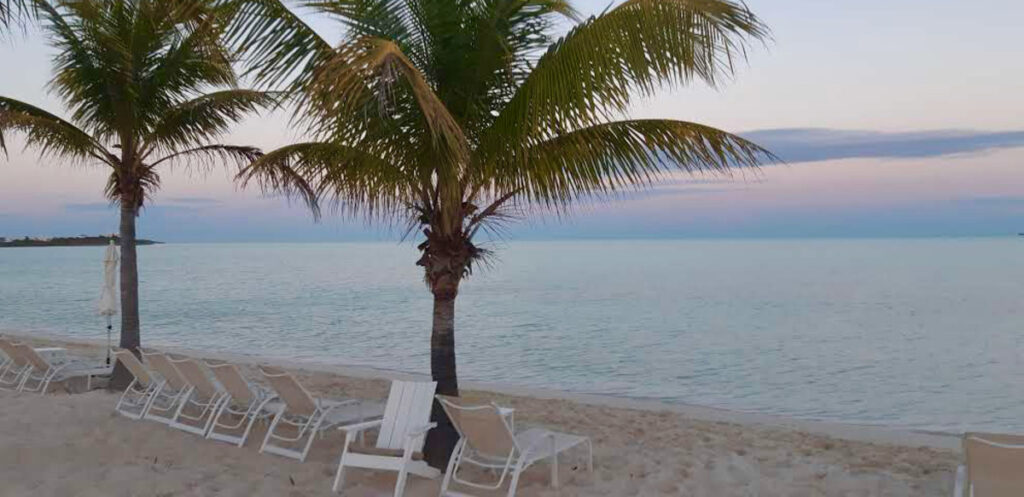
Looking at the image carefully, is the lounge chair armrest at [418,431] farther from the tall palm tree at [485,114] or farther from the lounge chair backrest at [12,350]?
the lounge chair backrest at [12,350]

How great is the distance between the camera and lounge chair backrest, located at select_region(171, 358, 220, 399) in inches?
266

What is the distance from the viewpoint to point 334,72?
434 centimetres

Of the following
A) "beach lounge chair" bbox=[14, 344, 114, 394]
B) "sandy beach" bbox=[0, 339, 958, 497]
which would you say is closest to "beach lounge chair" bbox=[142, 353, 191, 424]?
"sandy beach" bbox=[0, 339, 958, 497]

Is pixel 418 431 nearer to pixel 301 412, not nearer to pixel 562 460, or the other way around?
pixel 562 460

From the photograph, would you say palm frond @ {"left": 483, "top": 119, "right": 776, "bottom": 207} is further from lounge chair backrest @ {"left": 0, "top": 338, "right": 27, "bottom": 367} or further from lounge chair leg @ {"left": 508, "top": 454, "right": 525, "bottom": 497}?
lounge chair backrest @ {"left": 0, "top": 338, "right": 27, "bottom": 367}

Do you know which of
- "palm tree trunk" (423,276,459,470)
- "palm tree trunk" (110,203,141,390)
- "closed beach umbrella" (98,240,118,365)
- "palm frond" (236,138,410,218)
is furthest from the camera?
"closed beach umbrella" (98,240,118,365)

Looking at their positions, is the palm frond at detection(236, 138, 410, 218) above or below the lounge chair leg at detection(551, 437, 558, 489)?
above

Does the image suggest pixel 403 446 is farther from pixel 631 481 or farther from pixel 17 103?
pixel 17 103

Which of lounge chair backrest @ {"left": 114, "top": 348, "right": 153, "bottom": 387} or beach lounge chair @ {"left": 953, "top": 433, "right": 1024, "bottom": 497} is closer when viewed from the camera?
beach lounge chair @ {"left": 953, "top": 433, "right": 1024, "bottom": 497}

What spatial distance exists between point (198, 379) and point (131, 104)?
3.61m

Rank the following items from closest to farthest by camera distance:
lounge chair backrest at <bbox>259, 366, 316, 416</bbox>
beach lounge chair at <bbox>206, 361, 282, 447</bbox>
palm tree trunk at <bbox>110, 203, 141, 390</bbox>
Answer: lounge chair backrest at <bbox>259, 366, 316, 416</bbox>
beach lounge chair at <bbox>206, 361, 282, 447</bbox>
palm tree trunk at <bbox>110, 203, 141, 390</bbox>

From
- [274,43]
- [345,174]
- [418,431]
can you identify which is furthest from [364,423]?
[274,43]

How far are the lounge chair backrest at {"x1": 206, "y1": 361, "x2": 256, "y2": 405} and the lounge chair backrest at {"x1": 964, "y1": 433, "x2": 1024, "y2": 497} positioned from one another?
5072mm

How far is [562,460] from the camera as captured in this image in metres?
6.04
